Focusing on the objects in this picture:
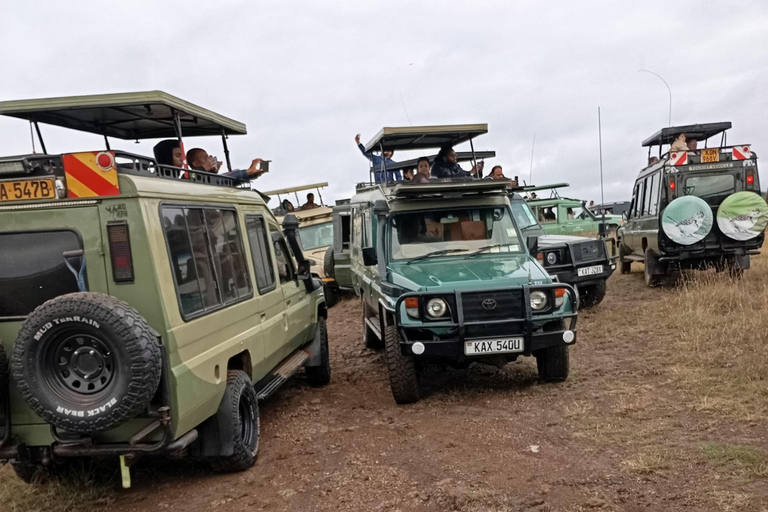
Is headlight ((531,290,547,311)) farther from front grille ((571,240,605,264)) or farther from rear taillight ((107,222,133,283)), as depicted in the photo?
front grille ((571,240,605,264))

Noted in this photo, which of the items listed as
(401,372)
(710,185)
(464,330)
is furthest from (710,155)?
(401,372)

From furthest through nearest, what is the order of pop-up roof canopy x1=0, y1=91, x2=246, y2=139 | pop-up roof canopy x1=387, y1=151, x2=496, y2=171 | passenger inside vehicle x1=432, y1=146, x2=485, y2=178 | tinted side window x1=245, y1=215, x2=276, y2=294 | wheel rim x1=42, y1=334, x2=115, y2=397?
pop-up roof canopy x1=387, y1=151, x2=496, y2=171 < passenger inside vehicle x1=432, y1=146, x2=485, y2=178 < tinted side window x1=245, y1=215, x2=276, y2=294 < pop-up roof canopy x1=0, y1=91, x2=246, y2=139 < wheel rim x1=42, y1=334, x2=115, y2=397

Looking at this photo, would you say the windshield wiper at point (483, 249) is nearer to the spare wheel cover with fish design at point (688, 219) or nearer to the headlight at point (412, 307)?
the headlight at point (412, 307)

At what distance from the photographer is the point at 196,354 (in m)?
3.87

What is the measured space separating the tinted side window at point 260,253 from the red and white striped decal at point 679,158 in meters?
7.69

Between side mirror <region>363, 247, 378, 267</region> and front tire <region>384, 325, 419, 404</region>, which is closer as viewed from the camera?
front tire <region>384, 325, 419, 404</region>

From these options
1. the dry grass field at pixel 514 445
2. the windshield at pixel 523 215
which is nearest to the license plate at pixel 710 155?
the windshield at pixel 523 215

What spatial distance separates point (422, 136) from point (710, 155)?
5.38 metres

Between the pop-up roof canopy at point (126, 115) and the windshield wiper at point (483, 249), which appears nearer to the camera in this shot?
the pop-up roof canopy at point (126, 115)

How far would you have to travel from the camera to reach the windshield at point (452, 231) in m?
6.62

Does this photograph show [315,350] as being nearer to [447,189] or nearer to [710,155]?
[447,189]

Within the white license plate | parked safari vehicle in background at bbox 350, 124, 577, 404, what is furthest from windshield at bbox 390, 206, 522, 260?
the white license plate

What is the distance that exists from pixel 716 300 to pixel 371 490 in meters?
6.63

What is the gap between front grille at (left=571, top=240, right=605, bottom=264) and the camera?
9.32 m
